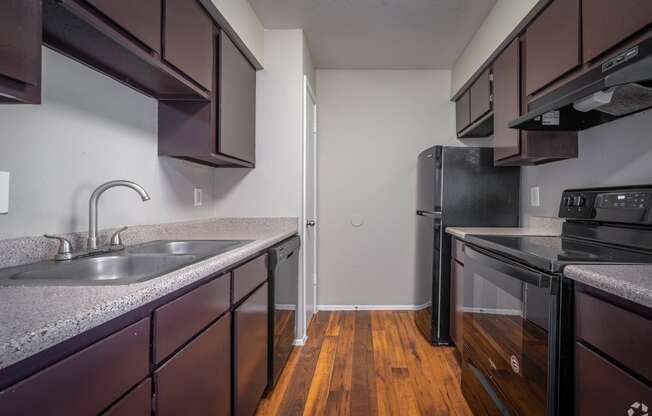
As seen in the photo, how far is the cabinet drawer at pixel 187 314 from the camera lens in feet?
2.54

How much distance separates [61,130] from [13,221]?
34 centimetres

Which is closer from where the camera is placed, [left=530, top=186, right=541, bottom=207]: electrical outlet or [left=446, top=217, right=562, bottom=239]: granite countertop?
[left=446, top=217, right=562, bottom=239]: granite countertop

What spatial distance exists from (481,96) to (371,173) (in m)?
1.10

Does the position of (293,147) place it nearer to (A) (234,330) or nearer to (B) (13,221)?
(A) (234,330)

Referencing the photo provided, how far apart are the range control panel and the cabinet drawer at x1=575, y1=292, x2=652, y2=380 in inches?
24.4

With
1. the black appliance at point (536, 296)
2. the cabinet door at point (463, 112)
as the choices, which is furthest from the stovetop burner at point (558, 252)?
the cabinet door at point (463, 112)

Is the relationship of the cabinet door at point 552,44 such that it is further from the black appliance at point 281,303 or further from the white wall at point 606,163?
the black appliance at point 281,303

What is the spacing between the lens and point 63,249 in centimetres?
104

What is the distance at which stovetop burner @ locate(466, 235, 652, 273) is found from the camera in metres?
0.98

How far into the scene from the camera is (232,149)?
1.91 metres

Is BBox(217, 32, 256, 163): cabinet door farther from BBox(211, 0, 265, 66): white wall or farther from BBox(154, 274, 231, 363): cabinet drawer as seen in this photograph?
BBox(154, 274, 231, 363): cabinet drawer

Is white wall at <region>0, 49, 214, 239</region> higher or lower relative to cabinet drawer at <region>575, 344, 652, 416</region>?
higher

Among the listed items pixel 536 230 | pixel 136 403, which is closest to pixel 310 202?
pixel 536 230

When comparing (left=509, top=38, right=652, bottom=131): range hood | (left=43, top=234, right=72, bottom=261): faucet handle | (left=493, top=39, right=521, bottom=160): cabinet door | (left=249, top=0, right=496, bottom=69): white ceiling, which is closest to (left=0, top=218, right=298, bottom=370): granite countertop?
(left=43, top=234, right=72, bottom=261): faucet handle
